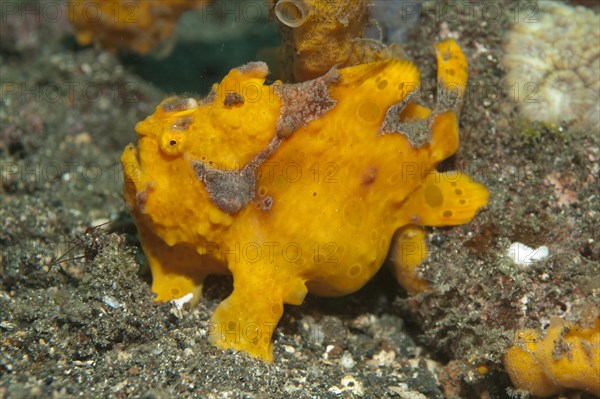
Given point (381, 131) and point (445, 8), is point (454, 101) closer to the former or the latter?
point (381, 131)

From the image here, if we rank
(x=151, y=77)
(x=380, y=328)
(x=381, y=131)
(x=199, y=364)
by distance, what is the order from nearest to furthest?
(x=199, y=364)
(x=381, y=131)
(x=380, y=328)
(x=151, y=77)

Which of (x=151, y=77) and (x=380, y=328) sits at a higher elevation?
(x=151, y=77)

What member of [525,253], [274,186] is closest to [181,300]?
[274,186]

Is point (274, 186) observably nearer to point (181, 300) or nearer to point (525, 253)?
point (181, 300)

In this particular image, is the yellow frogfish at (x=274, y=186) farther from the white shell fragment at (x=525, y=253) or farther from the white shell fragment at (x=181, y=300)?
the white shell fragment at (x=525, y=253)

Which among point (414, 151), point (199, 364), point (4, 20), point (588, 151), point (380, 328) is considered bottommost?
point (380, 328)

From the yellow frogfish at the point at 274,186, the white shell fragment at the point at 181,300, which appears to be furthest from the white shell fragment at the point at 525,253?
the white shell fragment at the point at 181,300

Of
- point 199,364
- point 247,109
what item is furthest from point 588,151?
point 199,364

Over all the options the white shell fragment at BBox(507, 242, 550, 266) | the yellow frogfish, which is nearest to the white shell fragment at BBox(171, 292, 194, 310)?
the yellow frogfish
